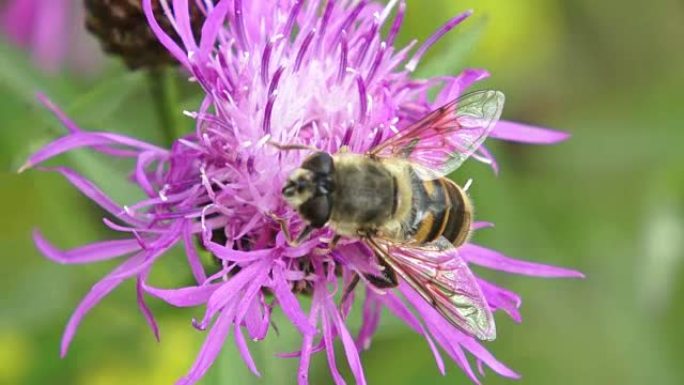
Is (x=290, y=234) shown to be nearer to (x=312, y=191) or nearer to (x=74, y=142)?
(x=312, y=191)

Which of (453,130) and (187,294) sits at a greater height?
(453,130)

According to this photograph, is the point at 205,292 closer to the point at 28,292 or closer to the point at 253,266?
the point at 253,266

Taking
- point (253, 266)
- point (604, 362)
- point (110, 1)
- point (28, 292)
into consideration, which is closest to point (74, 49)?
point (28, 292)

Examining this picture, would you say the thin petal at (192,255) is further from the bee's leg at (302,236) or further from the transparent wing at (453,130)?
the transparent wing at (453,130)

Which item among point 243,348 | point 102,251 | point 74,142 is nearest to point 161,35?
point 74,142

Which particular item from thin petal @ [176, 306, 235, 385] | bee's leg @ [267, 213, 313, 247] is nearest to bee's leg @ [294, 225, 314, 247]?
bee's leg @ [267, 213, 313, 247]

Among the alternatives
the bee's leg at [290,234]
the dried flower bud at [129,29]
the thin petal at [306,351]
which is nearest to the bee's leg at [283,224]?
the bee's leg at [290,234]
